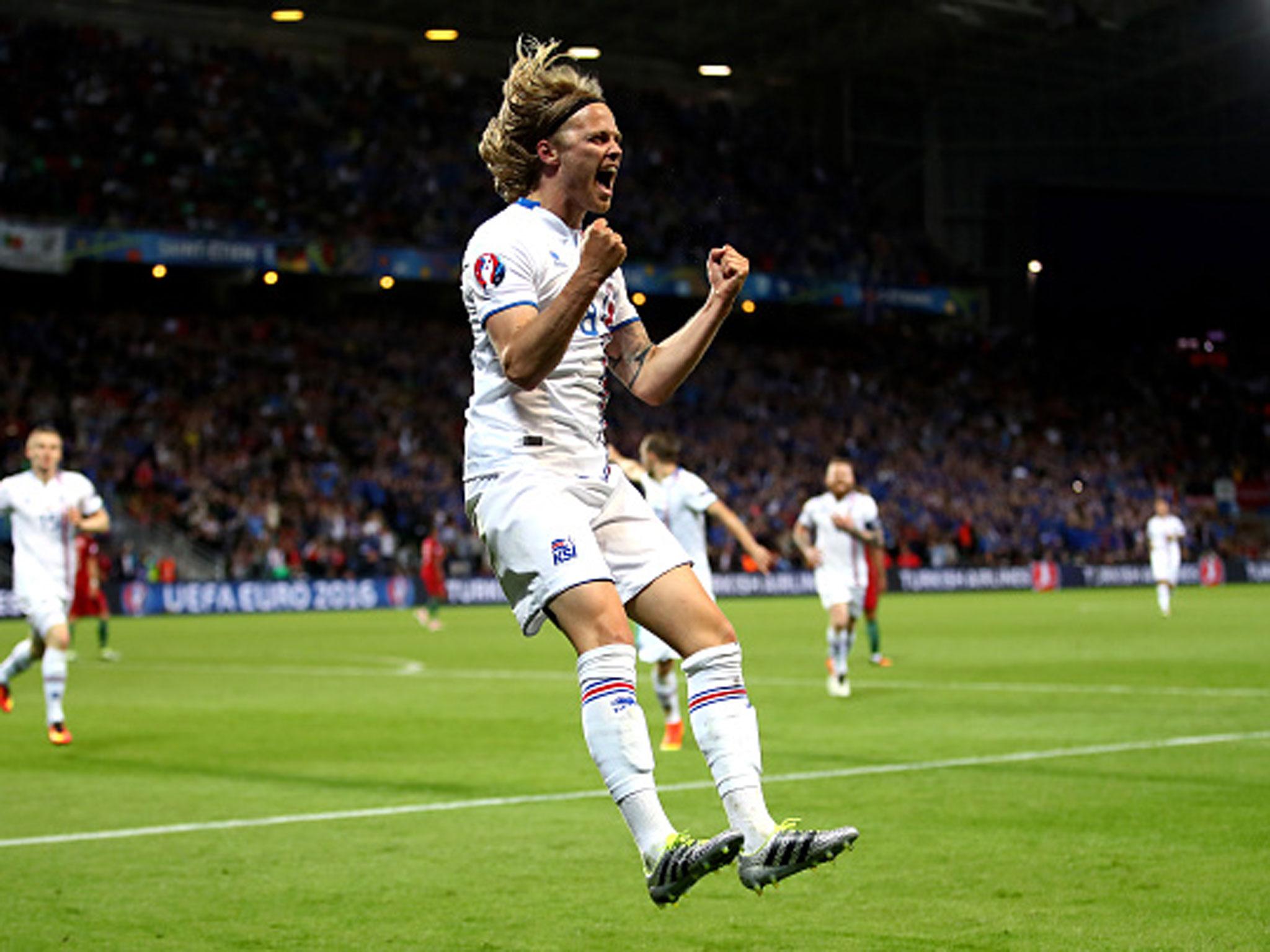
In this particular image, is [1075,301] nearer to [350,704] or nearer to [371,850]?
[350,704]

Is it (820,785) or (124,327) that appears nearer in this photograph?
(820,785)

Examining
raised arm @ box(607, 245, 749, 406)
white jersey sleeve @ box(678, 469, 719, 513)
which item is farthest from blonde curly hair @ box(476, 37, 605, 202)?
white jersey sleeve @ box(678, 469, 719, 513)

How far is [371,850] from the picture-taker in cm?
926

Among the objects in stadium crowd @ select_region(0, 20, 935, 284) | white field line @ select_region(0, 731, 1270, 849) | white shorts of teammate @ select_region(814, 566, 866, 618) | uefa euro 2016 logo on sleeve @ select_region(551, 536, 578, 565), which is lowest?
white field line @ select_region(0, 731, 1270, 849)

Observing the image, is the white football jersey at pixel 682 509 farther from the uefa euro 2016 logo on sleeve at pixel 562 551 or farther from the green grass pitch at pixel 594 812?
the uefa euro 2016 logo on sleeve at pixel 562 551

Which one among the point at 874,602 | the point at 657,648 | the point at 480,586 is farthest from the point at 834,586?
the point at 480,586

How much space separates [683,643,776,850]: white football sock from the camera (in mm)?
5426

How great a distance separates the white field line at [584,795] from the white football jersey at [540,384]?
5068 millimetres

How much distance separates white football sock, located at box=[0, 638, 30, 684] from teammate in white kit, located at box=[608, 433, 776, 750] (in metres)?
5.19

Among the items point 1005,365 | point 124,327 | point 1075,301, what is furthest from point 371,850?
point 1075,301

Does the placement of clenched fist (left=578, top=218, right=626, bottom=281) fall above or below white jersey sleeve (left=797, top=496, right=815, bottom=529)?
above

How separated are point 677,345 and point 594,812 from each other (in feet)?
16.6

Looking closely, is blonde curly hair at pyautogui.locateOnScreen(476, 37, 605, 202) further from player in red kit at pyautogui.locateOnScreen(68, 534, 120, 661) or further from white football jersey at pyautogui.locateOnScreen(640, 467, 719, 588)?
player in red kit at pyautogui.locateOnScreen(68, 534, 120, 661)

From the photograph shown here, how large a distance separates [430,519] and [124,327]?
904cm
